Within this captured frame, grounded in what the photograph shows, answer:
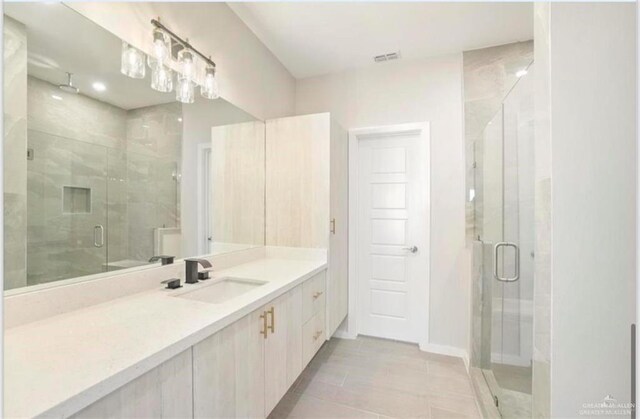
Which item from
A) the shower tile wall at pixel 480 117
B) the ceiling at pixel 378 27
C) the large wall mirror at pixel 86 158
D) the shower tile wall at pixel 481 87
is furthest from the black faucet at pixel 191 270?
the shower tile wall at pixel 481 87

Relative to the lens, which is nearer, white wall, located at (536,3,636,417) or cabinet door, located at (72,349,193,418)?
cabinet door, located at (72,349,193,418)

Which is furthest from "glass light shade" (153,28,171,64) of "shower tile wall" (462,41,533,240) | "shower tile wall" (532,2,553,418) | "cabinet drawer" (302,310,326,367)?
"shower tile wall" (462,41,533,240)

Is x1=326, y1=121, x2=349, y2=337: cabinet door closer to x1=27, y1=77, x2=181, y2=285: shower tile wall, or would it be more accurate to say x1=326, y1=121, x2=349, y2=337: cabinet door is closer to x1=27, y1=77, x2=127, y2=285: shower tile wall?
x1=27, y1=77, x2=181, y2=285: shower tile wall

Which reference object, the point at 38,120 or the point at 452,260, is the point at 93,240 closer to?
the point at 38,120

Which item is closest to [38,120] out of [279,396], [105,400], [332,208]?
[105,400]

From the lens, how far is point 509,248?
1.67m

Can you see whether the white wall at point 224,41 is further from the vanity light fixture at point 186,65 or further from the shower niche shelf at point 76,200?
the shower niche shelf at point 76,200

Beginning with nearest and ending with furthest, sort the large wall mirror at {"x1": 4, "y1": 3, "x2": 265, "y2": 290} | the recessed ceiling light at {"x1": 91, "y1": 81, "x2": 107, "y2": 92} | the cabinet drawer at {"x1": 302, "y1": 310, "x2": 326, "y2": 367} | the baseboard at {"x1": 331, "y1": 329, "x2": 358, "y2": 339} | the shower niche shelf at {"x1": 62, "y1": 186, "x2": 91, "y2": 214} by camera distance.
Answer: the large wall mirror at {"x1": 4, "y1": 3, "x2": 265, "y2": 290} < the shower niche shelf at {"x1": 62, "y1": 186, "x2": 91, "y2": 214} < the recessed ceiling light at {"x1": 91, "y1": 81, "x2": 107, "y2": 92} < the cabinet drawer at {"x1": 302, "y1": 310, "x2": 326, "y2": 367} < the baseboard at {"x1": 331, "y1": 329, "x2": 358, "y2": 339}

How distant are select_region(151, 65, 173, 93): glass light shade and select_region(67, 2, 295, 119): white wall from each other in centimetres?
11

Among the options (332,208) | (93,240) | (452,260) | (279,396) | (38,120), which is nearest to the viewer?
(38,120)

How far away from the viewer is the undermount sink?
59.1 inches

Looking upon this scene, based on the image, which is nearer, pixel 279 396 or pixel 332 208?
pixel 279 396

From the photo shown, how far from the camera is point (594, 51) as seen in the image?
2.65 feet

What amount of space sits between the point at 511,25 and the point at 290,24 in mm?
1725
